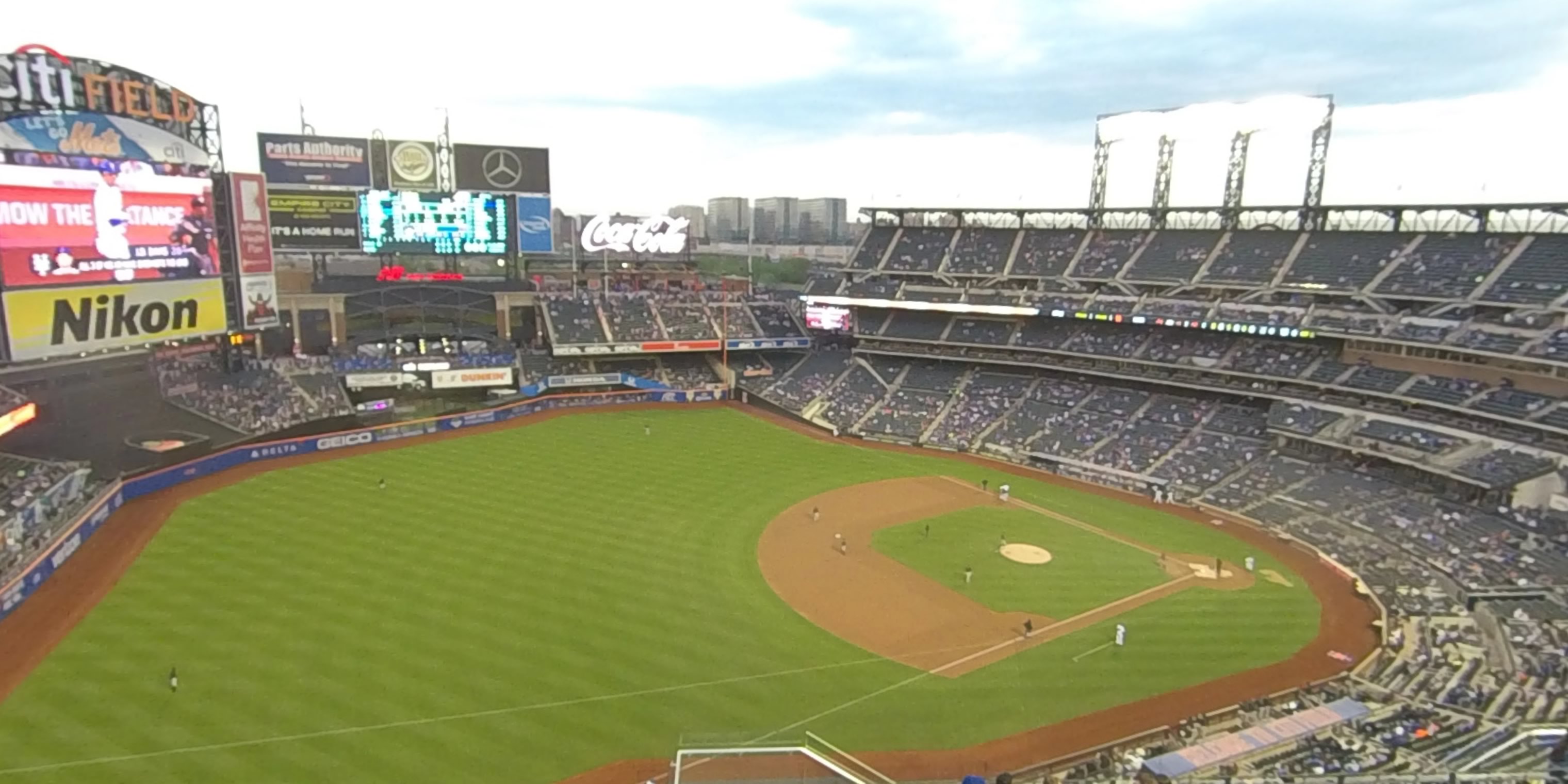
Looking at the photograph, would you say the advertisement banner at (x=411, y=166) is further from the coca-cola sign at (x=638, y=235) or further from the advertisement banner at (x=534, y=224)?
the coca-cola sign at (x=638, y=235)

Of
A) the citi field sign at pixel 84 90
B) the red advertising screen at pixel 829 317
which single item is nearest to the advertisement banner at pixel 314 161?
the citi field sign at pixel 84 90

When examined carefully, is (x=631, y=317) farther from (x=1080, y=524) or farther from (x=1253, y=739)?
(x=1253, y=739)

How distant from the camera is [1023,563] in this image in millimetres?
Result: 35156

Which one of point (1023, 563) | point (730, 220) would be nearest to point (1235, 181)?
point (1023, 563)

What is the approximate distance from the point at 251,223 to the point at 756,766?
134ft

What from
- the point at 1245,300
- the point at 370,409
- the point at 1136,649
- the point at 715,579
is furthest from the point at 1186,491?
the point at 370,409

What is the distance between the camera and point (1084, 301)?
5997 centimetres

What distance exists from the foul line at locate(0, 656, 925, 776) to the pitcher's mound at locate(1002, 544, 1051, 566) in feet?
37.0

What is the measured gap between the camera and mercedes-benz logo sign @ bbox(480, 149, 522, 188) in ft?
214

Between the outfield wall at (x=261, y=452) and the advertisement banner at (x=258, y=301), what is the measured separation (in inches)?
279

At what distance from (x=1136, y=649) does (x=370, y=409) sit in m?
49.0

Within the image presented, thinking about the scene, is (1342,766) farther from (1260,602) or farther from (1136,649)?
(1260,602)

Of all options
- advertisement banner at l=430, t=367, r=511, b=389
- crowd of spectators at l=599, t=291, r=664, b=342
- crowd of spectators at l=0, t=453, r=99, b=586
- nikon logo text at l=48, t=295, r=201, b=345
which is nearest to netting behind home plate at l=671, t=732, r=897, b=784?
crowd of spectators at l=0, t=453, r=99, b=586

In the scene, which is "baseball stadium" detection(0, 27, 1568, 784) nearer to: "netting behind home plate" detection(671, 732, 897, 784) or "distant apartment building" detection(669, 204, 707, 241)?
"netting behind home plate" detection(671, 732, 897, 784)
